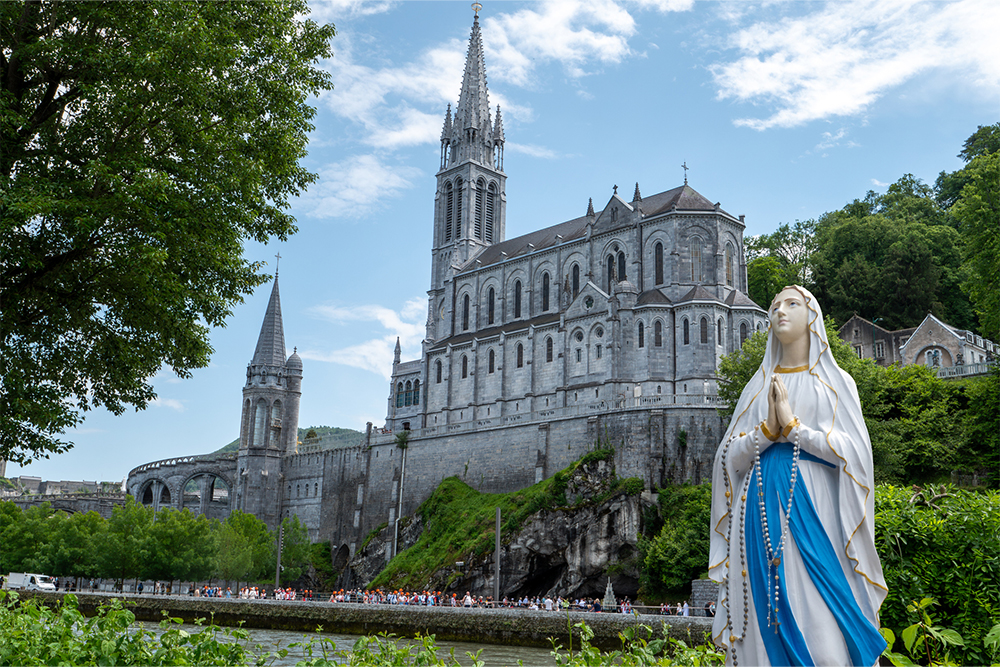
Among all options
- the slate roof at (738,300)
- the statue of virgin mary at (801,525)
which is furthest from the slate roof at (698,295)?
the statue of virgin mary at (801,525)

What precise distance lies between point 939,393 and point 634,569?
52.4 feet

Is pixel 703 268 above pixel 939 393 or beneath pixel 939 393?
above

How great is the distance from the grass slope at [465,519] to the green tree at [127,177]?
32252mm

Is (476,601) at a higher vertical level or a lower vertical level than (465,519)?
lower

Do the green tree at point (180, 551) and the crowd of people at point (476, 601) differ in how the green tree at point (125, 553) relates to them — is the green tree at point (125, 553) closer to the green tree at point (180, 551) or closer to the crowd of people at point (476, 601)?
the green tree at point (180, 551)

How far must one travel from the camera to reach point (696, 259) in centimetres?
5741

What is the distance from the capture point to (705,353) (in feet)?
175

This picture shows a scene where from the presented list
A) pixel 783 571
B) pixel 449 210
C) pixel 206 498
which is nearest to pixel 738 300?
pixel 449 210

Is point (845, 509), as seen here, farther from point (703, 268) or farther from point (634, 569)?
point (703, 268)

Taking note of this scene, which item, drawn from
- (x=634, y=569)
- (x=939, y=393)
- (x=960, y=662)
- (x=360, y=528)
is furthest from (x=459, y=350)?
(x=960, y=662)

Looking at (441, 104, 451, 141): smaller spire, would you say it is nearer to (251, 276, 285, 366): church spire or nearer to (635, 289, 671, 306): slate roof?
(251, 276, 285, 366): church spire

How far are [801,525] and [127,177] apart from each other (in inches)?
450

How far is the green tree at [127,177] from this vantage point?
13.1 metres

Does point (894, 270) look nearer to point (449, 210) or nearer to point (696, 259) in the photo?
point (696, 259)
